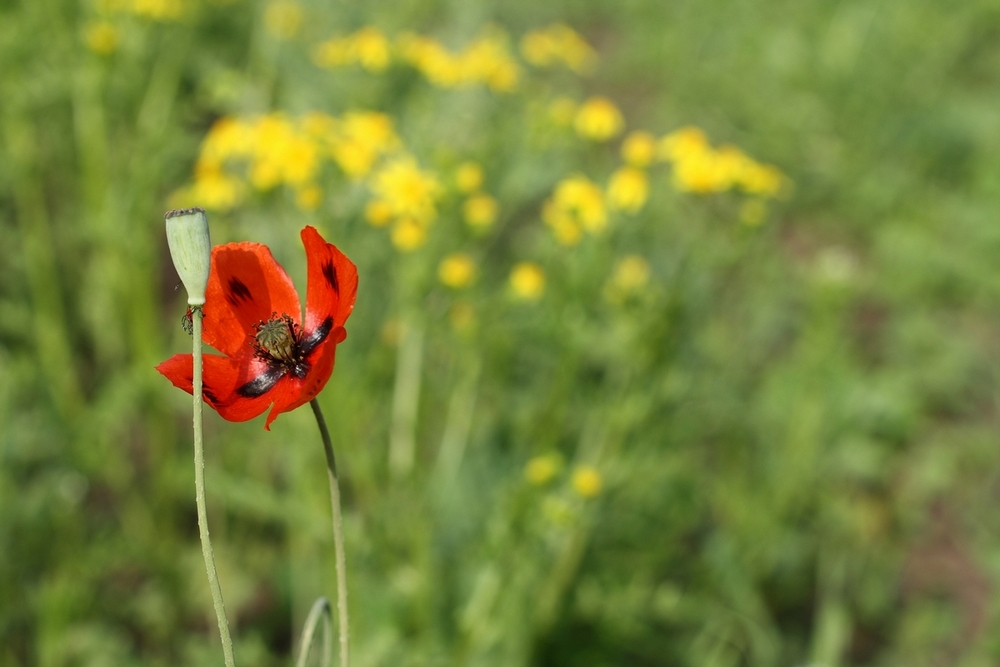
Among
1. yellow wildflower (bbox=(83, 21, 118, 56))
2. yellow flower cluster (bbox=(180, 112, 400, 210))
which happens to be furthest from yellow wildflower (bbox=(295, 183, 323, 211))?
yellow wildflower (bbox=(83, 21, 118, 56))

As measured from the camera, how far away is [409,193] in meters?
1.95

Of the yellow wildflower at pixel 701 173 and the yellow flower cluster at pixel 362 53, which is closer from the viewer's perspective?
the yellow wildflower at pixel 701 173

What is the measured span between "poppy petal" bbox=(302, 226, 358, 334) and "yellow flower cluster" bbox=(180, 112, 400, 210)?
0.97 m

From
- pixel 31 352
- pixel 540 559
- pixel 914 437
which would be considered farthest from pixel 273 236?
pixel 914 437

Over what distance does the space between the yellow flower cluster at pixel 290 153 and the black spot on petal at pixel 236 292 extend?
954 mm

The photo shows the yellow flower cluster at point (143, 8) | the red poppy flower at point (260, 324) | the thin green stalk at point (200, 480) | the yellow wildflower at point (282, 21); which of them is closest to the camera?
the thin green stalk at point (200, 480)

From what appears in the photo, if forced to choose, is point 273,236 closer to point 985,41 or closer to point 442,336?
point 442,336

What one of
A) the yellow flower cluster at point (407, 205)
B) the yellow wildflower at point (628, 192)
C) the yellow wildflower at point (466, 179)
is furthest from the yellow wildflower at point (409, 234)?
the yellow wildflower at point (628, 192)

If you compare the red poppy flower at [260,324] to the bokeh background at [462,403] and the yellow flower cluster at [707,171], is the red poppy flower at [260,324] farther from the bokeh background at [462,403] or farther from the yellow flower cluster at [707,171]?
the yellow flower cluster at [707,171]

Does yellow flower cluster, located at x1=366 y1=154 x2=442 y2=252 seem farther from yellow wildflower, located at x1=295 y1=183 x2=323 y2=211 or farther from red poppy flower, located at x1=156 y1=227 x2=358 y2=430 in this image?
red poppy flower, located at x1=156 y1=227 x2=358 y2=430

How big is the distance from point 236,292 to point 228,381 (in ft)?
0.28

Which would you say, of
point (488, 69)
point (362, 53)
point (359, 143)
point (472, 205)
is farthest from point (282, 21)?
point (472, 205)

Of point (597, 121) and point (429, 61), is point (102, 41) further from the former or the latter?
point (597, 121)

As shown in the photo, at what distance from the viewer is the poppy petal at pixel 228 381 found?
0.78 metres
